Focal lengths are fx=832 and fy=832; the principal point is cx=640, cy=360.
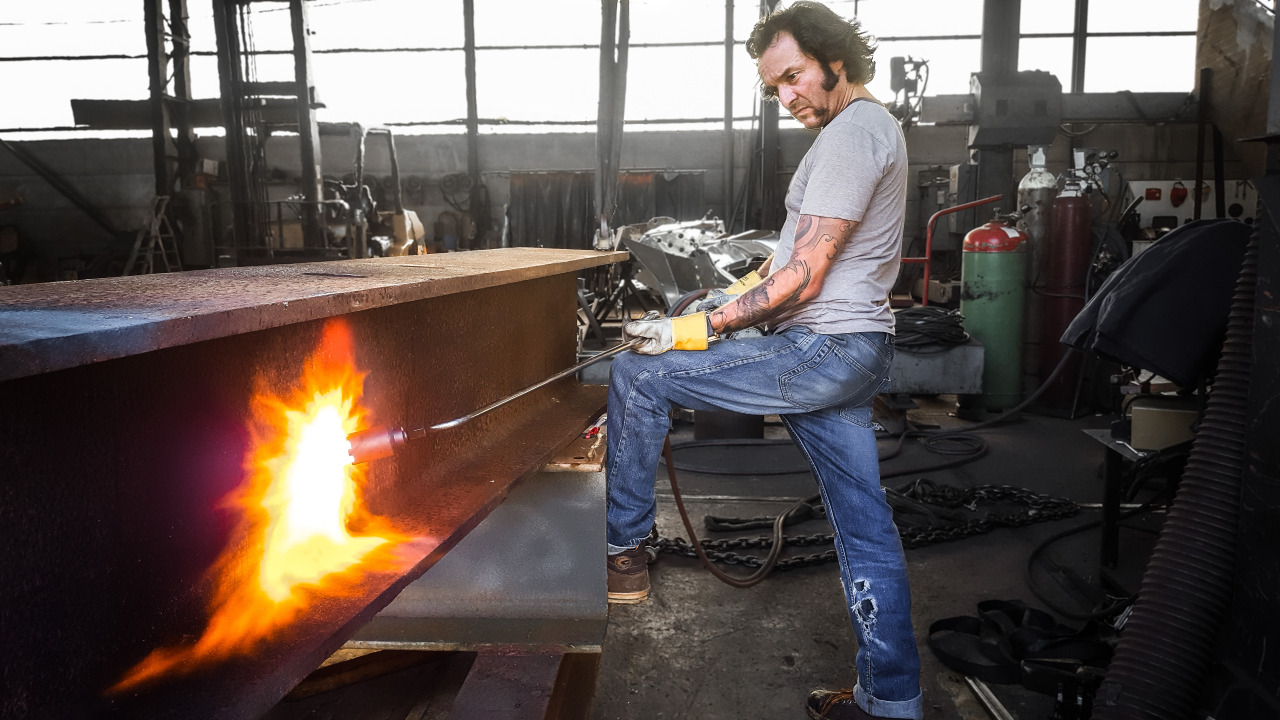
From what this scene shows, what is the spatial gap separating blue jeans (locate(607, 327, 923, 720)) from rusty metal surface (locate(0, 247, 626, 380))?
57 centimetres

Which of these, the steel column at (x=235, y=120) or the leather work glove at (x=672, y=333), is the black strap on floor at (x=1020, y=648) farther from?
the steel column at (x=235, y=120)

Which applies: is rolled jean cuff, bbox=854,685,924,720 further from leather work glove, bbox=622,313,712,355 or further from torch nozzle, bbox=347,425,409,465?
torch nozzle, bbox=347,425,409,465

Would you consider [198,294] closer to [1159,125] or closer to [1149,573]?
[1149,573]

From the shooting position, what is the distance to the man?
1994 mm

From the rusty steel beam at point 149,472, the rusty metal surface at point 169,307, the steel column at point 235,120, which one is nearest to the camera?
the rusty metal surface at point 169,307

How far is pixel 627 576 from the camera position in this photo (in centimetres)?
232

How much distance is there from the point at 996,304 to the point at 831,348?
14.3ft

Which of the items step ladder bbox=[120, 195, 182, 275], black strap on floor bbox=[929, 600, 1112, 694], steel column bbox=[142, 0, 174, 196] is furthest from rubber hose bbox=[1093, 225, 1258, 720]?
steel column bbox=[142, 0, 174, 196]

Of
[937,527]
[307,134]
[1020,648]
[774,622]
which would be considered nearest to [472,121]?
[307,134]

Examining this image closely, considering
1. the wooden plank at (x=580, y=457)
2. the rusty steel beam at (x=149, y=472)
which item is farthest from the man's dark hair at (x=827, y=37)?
the wooden plank at (x=580, y=457)

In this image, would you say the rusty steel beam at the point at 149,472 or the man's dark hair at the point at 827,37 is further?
the man's dark hair at the point at 827,37

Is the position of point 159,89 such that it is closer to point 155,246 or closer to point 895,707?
point 155,246

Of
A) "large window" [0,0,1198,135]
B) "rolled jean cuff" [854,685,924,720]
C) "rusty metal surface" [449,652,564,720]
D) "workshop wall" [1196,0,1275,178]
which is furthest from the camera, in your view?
"large window" [0,0,1198,135]

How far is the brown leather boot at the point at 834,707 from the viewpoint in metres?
2.09
